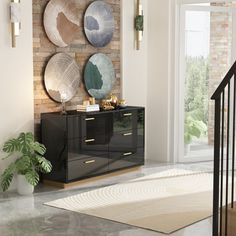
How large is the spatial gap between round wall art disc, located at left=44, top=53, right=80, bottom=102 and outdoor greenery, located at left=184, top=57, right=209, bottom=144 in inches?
72.0

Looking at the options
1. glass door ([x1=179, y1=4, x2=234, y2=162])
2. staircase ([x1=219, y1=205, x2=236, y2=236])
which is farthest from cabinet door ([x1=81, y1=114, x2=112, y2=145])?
staircase ([x1=219, y1=205, x2=236, y2=236])

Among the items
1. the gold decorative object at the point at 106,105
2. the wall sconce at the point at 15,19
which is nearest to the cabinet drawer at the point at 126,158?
the gold decorative object at the point at 106,105

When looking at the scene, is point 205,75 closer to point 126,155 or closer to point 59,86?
point 126,155

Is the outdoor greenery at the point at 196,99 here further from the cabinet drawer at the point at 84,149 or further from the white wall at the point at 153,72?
the cabinet drawer at the point at 84,149

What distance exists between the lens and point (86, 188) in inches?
243

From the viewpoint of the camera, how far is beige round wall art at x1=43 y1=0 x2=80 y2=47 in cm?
640

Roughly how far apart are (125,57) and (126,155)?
1458 millimetres

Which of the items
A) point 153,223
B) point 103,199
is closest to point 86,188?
point 103,199

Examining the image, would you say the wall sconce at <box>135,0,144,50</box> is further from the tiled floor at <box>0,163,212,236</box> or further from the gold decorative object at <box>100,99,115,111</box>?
the tiled floor at <box>0,163,212,236</box>

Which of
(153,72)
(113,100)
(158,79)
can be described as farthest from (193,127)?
(113,100)

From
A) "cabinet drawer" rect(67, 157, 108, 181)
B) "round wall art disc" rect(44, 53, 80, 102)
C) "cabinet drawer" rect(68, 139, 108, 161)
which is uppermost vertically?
"round wall art disc" rect(44, 53, 80, 102)

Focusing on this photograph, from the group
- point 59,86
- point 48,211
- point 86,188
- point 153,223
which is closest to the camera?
point 153,223

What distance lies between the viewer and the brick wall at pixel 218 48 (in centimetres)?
764

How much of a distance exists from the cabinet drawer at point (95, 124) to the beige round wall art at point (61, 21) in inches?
39.5
